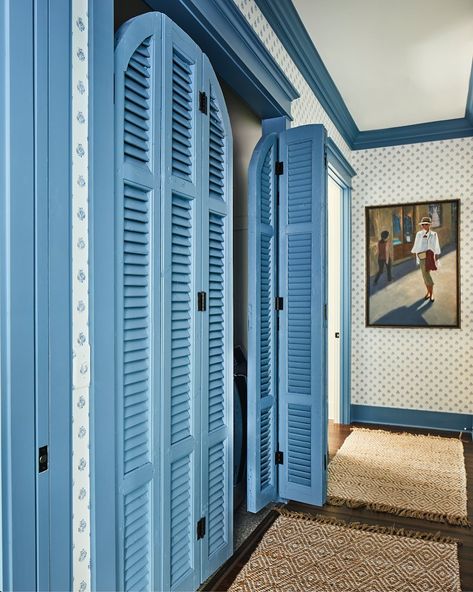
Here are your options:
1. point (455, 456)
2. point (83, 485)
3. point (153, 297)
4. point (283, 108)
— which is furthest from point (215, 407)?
point (455, 456)

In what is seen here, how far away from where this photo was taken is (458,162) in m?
4.57

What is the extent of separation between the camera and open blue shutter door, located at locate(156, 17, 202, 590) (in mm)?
1716

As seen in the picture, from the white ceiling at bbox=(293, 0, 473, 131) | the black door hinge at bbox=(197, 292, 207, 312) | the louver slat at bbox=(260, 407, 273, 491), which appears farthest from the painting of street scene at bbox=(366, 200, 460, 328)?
the black door hinge at bbox=(197, 292, 207, 312)

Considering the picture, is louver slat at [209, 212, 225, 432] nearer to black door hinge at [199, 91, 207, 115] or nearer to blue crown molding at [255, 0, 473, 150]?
black door hinge at [199, 91, 207, 115]

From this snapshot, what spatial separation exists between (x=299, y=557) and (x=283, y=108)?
2.41m

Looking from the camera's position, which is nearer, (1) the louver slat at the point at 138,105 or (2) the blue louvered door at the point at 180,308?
(1) the louver slat at the point at 138,105

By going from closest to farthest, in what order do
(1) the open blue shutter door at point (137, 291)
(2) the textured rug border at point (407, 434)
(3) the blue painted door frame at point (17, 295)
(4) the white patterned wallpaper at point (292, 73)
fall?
(3) the blue painted door frame at point (17, 295) → (1) the open blue shutter door at point (137, 291) → (4) the white patterned wallpaper at point (292, 73) → (2) the textured rug border at point (407, 434)

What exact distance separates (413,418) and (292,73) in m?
3.36

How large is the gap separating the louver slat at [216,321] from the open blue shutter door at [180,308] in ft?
0.49

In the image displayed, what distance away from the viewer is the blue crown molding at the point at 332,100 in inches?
105

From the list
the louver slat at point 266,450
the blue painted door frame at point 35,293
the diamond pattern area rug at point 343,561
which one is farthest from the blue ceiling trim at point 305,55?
the diamond pattern area rug at point 343,561

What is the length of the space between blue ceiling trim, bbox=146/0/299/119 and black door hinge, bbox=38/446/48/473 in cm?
156

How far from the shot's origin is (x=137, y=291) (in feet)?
5.15

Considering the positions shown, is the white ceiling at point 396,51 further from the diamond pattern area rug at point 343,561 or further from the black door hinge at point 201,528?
the diamond pattern area rug at point 343,561
